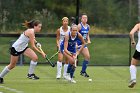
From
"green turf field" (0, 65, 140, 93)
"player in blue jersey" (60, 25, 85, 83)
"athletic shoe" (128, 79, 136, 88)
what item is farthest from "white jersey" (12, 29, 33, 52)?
"athletic shoe" (128, 79, 136, 88)

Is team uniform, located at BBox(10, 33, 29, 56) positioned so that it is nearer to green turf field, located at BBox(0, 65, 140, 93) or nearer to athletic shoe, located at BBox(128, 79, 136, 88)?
green turf field, located at BBox(0, 65, 140, 93)

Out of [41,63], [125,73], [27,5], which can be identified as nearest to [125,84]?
[125,73]

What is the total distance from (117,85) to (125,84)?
0.41 metres

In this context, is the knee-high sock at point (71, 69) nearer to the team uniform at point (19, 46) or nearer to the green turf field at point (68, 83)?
the green turf field at point (68, 83)

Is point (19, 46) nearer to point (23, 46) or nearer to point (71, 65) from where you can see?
point (23, 46)

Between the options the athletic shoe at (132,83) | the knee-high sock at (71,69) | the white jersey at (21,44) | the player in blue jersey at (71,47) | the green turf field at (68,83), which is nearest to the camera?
the green turf field at (68,83)

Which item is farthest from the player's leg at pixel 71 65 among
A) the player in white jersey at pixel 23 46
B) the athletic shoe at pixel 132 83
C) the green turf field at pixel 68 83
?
the athletic shoe at pixel 132 83

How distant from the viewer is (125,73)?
21219mm

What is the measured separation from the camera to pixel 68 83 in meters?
17.2

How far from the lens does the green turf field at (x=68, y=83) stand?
15375mm

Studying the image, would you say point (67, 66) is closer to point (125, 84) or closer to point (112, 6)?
point (125, 84)

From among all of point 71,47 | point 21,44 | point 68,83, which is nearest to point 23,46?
point 21,44

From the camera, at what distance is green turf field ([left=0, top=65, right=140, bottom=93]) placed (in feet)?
50.4

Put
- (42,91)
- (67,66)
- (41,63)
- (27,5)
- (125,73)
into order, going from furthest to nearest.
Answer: (27,5)
(41,63)
(125,73)
(67,66)
(42,91)
